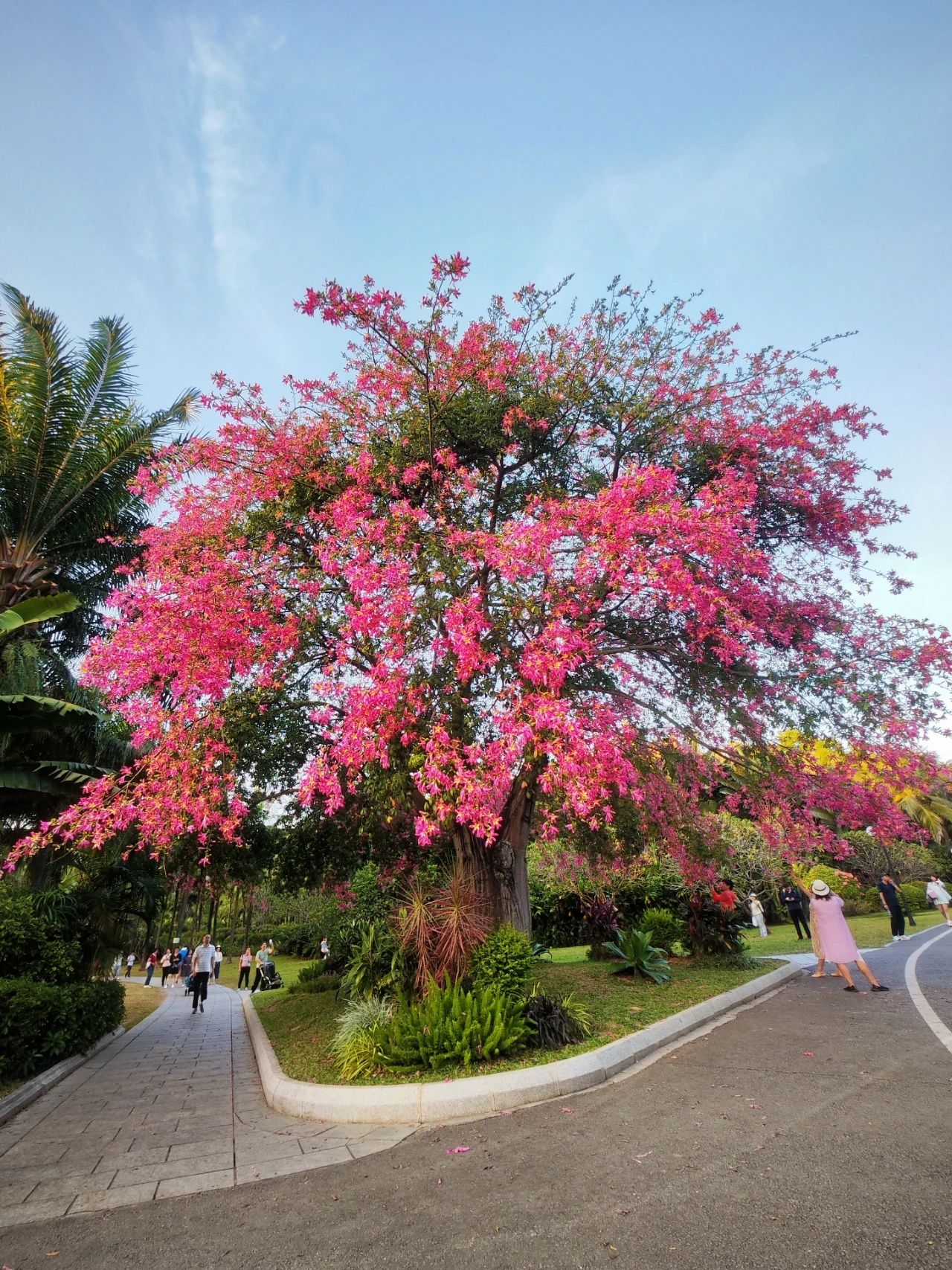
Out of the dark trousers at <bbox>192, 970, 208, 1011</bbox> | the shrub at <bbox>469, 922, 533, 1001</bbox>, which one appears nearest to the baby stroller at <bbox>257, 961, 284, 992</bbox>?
the dark trousers at <bbox>192, 970, 208, 1011</bbox>

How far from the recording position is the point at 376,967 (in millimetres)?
9281

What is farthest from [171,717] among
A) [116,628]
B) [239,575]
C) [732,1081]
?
[732,1081]

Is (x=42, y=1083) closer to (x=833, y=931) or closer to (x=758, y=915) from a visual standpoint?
(x=833, y=931)

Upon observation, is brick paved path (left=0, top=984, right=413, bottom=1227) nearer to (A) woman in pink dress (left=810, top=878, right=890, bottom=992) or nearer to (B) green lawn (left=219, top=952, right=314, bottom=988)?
(A) woman in pink dress (left=810, top=878, right=890, bottom=992)

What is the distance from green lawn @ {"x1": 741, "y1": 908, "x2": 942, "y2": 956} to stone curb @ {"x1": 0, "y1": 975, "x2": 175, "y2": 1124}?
14.6 m

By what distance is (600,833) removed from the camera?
Result: 515 inches

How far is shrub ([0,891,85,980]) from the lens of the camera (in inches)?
378

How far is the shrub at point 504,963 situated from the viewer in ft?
25.1

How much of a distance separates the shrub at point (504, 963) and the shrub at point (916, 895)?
3435 cm

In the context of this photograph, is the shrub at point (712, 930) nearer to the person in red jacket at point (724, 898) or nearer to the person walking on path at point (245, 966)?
the person in red jacket at point (724, 898)

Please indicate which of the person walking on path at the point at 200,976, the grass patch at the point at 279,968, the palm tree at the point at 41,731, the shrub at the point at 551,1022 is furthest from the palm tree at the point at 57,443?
the grass patch at the point at 279,968

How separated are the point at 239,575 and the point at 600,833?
8.92 m

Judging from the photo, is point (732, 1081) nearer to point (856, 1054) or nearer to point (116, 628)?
point (856, 1054)

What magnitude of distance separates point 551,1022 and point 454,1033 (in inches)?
50.2
